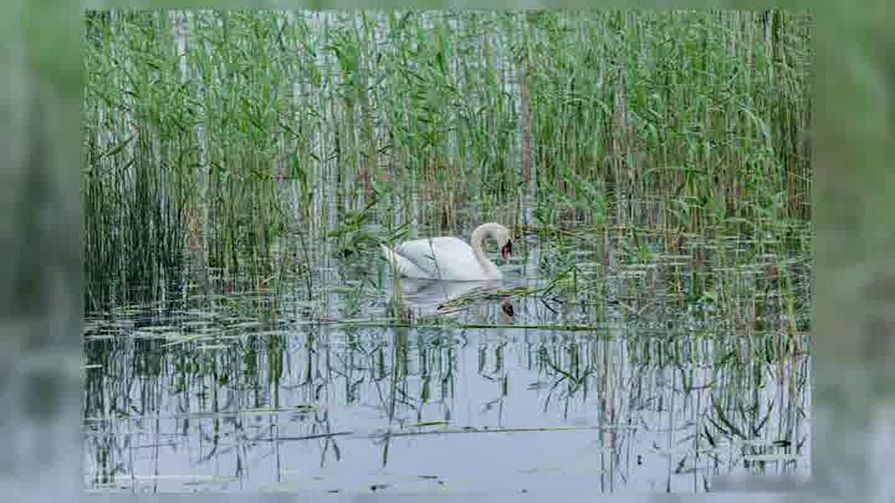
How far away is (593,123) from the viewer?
456cm

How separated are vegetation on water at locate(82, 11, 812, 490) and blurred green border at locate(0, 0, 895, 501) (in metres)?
0.10

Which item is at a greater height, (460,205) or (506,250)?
(460,205)

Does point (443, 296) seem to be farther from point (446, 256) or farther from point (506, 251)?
point (506, 251)

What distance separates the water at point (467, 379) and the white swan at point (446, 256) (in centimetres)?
A: 5

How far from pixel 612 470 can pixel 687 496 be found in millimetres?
254

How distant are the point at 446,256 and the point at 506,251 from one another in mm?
205

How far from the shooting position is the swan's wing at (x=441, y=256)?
4.49 m

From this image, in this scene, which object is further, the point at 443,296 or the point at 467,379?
the point at 443,296

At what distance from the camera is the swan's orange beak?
456cm
